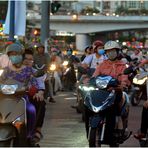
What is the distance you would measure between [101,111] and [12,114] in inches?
49.8

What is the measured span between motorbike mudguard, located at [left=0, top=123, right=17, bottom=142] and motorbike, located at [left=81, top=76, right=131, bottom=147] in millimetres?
1147

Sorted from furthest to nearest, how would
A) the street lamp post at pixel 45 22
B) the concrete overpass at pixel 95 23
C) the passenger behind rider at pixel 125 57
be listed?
the concrete overpass at pixel 95 23, the street lamp post at pixel 45 22, the passenger behind rider at pixel 125 57

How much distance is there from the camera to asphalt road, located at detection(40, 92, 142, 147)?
28.7ft

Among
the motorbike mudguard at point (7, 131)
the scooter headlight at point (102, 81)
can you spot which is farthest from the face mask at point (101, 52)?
the motorbike mudguard at point (7, 131)

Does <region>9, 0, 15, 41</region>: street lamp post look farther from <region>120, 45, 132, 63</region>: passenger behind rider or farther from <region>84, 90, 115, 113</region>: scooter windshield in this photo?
<region>84, 90, 115, 113</region>: scooter windshield

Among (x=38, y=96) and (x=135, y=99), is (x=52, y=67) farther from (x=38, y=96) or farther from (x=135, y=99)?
(x=38, y=96)

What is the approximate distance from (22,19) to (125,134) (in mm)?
7852

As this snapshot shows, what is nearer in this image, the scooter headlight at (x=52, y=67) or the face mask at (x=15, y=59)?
the face mask at (x=15, y=59)

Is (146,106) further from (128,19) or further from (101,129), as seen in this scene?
(128,19)

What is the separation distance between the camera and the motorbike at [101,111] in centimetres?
715

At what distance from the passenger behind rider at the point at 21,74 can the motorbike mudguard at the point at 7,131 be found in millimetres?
513

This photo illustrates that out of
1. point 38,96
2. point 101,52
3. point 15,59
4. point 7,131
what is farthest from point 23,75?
point 101,52

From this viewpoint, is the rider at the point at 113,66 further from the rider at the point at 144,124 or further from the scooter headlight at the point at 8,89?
the scooter headlight at the point at 8,89

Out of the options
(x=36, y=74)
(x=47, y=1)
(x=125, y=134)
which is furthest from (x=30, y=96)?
(x=47, y=1)
